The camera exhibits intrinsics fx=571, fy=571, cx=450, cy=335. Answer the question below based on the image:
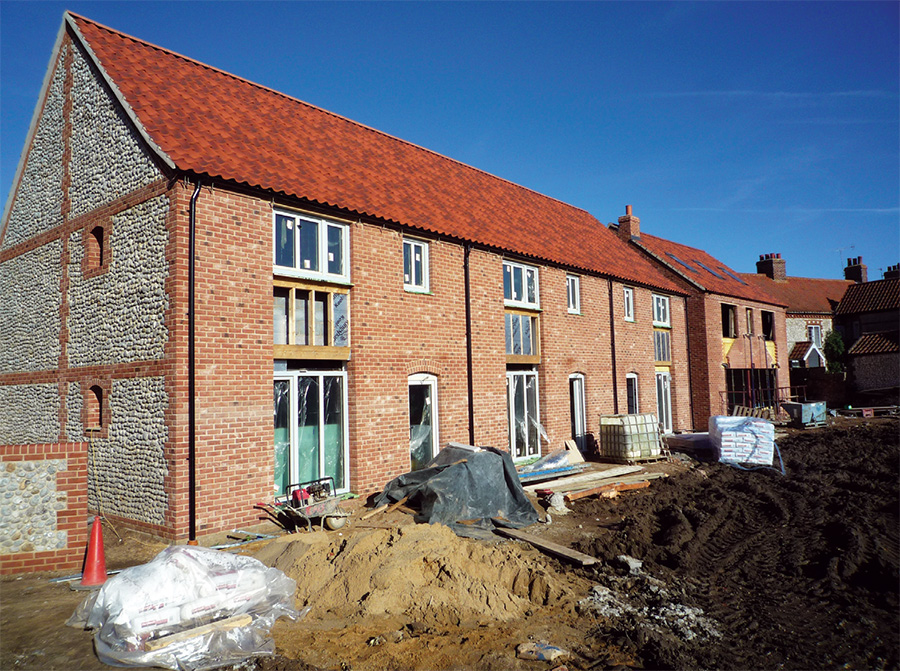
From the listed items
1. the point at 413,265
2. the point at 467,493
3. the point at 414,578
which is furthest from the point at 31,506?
the point at 413,265

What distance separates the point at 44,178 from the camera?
1270 cm

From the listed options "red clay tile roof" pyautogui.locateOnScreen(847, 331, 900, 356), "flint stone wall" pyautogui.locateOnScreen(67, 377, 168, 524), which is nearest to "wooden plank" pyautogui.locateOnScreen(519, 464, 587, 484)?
"flint stone wall" pyautogui.locateOnScreen(67, 377, 168, 524)

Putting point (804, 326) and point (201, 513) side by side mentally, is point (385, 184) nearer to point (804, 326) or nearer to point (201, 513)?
point (201, 513)

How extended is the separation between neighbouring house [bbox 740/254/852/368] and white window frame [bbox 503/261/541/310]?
83.5 feet

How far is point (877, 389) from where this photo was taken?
33500 millimetres

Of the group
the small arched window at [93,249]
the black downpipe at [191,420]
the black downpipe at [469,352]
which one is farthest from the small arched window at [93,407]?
the black downpipe at [469,352]

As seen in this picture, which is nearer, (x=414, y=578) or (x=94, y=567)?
(x=414, y=578)

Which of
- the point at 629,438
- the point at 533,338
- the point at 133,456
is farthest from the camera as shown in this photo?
the point at 629,438

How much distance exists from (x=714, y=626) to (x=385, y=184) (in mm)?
11058

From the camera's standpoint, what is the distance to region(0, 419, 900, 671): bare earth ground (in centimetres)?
514

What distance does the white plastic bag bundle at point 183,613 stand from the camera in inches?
198

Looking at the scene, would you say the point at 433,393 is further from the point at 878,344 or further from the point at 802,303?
the point at 802,303

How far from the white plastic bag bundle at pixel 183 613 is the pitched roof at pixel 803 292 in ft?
128

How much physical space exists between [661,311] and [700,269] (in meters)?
6.21
